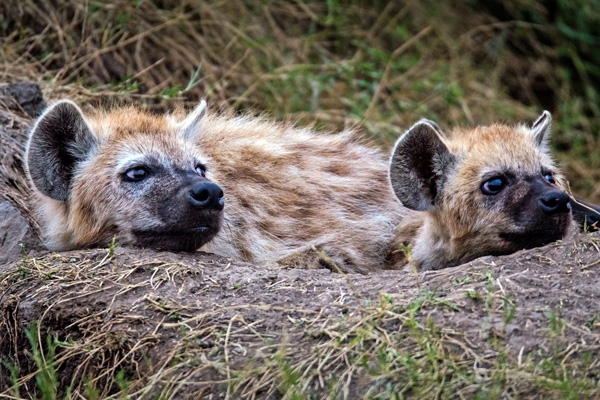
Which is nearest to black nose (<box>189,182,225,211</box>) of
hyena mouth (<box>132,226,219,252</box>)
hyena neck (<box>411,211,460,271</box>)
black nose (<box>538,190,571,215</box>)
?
hyena mouth (<box>132,226,219,252</box>)

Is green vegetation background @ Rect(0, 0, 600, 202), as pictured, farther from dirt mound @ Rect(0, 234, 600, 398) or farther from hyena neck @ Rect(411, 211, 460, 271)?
dirt mound @ Rect(0, 234, 600, 398)

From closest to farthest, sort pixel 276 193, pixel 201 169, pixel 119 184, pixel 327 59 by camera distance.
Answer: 1. pixel 119 184
2. pixel 201 169
3. pixel 276 193
4. pixel 327 59

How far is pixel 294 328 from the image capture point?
3.16 m

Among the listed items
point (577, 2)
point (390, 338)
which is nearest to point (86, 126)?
point (390, 338)

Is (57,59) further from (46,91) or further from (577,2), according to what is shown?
(577,2)

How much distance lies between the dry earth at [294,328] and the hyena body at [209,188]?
0.21 metres

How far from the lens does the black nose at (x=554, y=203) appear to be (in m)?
3.72

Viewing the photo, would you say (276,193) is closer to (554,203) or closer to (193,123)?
(193,123)

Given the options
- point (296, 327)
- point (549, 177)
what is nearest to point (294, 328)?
point (296, 327)

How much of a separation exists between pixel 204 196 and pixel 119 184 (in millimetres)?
444

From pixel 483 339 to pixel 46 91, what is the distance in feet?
11.5

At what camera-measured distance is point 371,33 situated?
776cm

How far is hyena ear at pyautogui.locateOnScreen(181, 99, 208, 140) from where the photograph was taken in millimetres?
4395

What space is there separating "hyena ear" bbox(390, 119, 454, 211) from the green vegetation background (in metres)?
1.56
